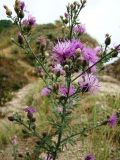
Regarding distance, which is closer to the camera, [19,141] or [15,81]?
[19,141]

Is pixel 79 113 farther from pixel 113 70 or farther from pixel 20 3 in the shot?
pixel 113 70

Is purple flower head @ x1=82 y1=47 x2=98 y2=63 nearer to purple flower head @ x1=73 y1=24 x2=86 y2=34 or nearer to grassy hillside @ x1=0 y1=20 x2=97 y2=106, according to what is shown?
purple flower head @ x1=73 y1=24 x2=86 y2=34

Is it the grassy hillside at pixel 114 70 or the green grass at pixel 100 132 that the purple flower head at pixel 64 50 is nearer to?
the green grass at pixel 100 132

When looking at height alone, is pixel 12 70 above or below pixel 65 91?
below

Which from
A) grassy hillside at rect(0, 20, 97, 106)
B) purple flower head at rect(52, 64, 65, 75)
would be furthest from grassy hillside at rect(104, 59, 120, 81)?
purple flower head at rect(52, 64, 65, 75)

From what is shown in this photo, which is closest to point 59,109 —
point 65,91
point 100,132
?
point 65,91

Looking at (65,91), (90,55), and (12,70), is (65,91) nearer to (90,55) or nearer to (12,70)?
(90,55)

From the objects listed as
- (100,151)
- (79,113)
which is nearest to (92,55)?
(100,151)
